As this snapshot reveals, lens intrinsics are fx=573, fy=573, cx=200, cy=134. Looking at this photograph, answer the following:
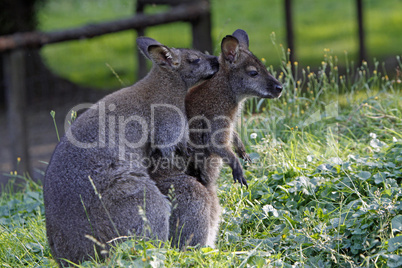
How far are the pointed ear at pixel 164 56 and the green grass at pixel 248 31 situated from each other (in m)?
6.07

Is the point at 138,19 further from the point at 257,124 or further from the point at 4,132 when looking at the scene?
the point at 4,132

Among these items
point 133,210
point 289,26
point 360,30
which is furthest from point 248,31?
point 133,210

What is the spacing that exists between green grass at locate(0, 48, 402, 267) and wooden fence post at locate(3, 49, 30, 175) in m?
1.28

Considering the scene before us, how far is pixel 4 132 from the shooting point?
10.5m

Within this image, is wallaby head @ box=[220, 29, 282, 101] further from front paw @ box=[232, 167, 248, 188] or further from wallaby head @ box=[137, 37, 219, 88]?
front paw @ box=[232, 167, 248, 188]

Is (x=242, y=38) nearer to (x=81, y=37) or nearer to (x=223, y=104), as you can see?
(x=223, y=104)

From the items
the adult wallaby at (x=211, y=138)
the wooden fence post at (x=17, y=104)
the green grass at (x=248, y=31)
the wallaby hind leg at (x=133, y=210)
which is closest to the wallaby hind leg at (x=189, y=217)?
the adult wallaby at (x=211, y=138)

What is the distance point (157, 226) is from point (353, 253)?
1.31 meters

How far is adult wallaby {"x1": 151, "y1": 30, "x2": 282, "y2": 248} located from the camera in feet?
13.2

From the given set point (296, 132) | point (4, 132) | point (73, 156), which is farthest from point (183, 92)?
point (4, 132)

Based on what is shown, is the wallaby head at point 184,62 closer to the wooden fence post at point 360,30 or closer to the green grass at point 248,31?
the wooden fence post at point 360,30

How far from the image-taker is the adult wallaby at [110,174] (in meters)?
3.75

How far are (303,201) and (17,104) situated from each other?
435 centimetres

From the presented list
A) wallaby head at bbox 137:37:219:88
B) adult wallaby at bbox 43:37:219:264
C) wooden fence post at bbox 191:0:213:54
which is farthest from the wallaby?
wooden fence post at bbox 191:0:213:54
